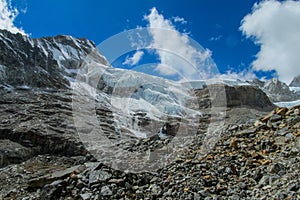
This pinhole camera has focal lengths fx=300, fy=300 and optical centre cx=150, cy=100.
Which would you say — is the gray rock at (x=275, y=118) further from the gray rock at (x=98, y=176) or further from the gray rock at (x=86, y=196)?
the gray rock at (x=86, y=196)

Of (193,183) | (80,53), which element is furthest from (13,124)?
(80,53)

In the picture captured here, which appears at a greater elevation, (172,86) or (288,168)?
(172,86)

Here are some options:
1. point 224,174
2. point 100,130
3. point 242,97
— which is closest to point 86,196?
point 224,174

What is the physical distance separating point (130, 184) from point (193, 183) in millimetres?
2321

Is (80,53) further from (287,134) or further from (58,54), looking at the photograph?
(287,134)

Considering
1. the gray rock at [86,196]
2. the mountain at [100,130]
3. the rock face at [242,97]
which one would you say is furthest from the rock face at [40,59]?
the gray rock at [86,196]

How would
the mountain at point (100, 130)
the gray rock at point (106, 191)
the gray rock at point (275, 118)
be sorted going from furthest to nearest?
the gray rock at point (275, 118) < the mountain at point (100, 130) < the gray rock at point (106, 191)

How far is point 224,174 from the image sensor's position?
916 cm

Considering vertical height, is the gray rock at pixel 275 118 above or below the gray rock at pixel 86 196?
above

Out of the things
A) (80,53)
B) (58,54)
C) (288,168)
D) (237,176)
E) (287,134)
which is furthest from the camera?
(80,53)

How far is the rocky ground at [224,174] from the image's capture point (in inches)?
319

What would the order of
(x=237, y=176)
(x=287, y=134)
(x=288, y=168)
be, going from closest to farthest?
(x=288, y=168), (x=237, y=176), (x=287, y=134)

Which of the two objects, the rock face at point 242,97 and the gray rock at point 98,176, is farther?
the rock face at point 242,97

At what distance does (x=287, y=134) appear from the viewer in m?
9.80
